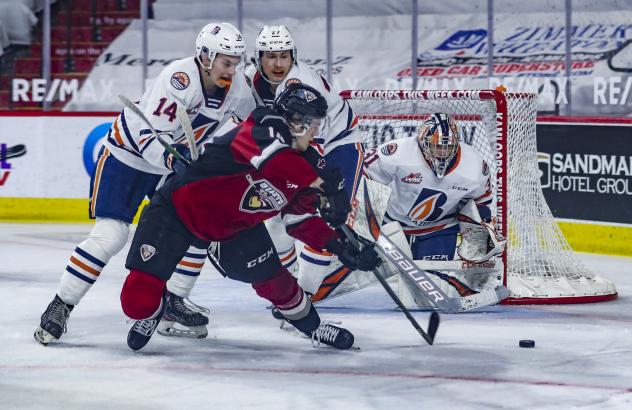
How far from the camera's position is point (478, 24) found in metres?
10.4

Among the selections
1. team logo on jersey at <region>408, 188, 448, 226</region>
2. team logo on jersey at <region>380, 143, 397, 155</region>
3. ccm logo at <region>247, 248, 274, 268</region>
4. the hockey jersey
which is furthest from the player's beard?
team logo on jersey at <region>408, 188, 448, 226</region>

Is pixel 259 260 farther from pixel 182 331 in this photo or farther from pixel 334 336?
pixel 182 331

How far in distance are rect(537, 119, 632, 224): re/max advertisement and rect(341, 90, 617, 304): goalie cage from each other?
1.18 meters

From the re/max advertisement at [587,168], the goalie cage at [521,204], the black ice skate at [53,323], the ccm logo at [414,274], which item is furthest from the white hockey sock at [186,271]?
the re/max advertisement at [587,168]

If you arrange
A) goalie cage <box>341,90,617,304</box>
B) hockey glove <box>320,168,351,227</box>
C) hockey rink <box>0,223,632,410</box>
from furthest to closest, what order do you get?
goalie cage <box>341,90,617,304</box> < hockey glove <box>320,168,351,227</box> < hockey rink <box>0,223,632,410</box>

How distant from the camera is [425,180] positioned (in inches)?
216

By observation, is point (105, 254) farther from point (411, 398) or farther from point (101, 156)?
point (411, 398)

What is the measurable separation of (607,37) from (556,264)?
3.94 metres

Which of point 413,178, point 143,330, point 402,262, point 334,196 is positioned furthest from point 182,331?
point 413,178

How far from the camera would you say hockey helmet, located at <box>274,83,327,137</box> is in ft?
13.5

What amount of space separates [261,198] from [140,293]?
0.51m

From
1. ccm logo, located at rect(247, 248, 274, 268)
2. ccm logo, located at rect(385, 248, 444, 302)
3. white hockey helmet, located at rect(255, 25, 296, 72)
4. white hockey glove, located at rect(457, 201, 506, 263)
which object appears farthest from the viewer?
white hockey glove, located at rect(457, 201, 506, 263)

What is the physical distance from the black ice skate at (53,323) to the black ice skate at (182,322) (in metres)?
0.38

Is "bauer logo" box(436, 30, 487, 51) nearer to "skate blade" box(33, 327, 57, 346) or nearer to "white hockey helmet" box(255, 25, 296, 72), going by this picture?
"white hockey helmet" box(255, 25, 296, 72)
